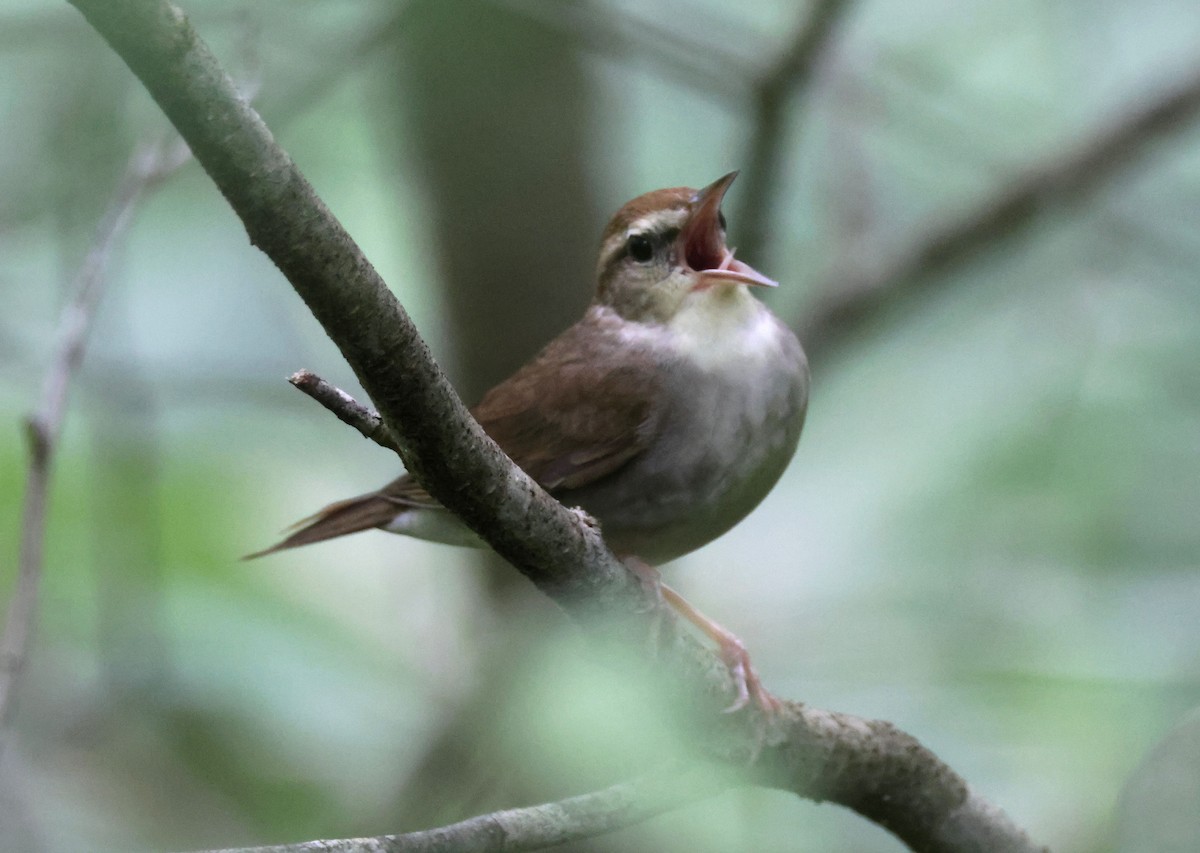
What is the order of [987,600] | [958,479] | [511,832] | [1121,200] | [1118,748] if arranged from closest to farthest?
1. [511,832]
2. [1118,748]
3. [987,600]
4. [958,479]
5. [1121,200]

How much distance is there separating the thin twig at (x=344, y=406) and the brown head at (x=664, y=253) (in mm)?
1721

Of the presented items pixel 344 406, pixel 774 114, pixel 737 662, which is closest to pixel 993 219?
pixel 774 114

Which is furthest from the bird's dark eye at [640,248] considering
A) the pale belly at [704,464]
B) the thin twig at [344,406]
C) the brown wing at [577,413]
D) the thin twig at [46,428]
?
the thin twig at [344,406]

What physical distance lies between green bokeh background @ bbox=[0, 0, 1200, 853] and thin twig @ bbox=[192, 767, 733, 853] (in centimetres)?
10

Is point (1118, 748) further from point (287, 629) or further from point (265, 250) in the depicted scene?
point (265, 250)

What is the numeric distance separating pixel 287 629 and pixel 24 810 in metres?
0.82

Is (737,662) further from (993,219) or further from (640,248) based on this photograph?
(993,219)

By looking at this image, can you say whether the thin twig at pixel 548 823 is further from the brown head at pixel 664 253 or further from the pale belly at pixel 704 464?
the brown head at pixel 664 253

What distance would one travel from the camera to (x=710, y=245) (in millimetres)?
3648

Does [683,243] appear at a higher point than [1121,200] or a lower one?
lower

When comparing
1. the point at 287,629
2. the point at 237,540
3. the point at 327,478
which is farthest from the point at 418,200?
the point at 287,629

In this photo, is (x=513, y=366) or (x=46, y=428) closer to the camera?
(x=46, y=428)

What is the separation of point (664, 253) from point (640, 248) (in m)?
0.06

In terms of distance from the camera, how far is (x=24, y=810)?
3.75 meters
